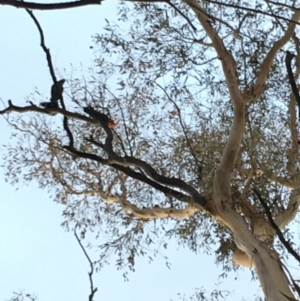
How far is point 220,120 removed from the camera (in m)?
5.18

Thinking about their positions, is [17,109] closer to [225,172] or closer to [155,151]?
[225,172]

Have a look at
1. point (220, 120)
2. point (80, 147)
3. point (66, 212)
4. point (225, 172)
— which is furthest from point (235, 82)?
point (66, 212)

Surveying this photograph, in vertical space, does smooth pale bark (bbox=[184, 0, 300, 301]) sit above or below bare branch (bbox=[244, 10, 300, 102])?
below

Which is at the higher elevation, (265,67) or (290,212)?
(265,67)

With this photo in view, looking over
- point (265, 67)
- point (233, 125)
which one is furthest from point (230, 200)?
point (265, 67)

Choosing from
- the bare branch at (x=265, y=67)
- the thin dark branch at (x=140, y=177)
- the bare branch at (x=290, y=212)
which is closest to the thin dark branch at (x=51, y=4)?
the thin dark branch at (x=140, y=177)

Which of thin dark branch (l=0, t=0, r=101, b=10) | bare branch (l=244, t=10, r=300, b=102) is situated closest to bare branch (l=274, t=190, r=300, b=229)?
bare branch (l=244, t=10, r=300, b=102)

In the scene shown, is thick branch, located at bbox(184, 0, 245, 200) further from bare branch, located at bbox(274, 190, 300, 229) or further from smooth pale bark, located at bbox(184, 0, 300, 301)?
bare branch, located at bbox(274, 190, 300, 229)

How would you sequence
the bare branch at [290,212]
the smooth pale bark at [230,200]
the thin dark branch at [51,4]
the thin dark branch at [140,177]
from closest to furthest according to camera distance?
the thin dark branch at [51,4] < the smooth pale bark at [230,200] < the thin dark branch at [140,177] < the bare branch at [290,212]

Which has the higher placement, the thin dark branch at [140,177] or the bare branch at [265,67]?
the bare branch at [265,67]

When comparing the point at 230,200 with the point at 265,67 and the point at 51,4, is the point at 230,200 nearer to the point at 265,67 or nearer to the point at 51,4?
the point at 265,67

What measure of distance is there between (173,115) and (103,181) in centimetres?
107

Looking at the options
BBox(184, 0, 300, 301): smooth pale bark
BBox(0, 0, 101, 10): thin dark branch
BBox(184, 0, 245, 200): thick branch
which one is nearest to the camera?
BBox(0, 0, 101, 10): thin dark branch

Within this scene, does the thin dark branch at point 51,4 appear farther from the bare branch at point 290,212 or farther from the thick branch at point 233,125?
the bare branch at point 290,212
